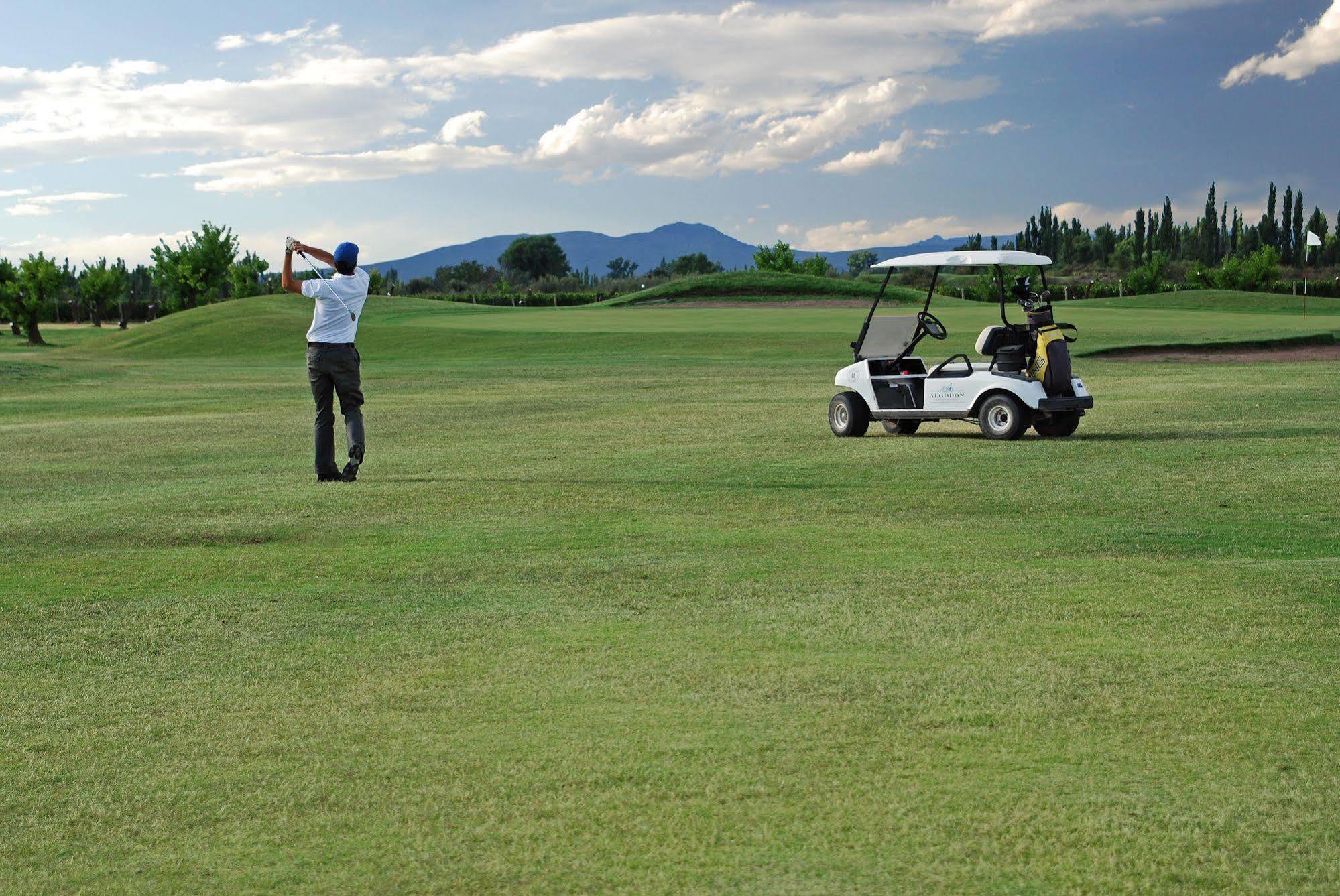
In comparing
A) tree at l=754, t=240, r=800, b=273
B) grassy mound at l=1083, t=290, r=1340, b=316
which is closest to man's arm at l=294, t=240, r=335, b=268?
grassy mound at l=1083, t=290, r=1340, b=316

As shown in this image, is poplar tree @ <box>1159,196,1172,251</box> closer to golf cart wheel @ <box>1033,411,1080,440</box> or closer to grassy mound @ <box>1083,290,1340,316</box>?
grassy mound @ <box>1083,290,1340,316</box>

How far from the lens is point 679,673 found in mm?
5914

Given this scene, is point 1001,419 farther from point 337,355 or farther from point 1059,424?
point 337,355

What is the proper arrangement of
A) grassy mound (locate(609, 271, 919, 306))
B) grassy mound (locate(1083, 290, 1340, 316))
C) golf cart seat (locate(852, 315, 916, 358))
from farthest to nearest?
1. grassy mound (locate(609, 271, 919, 306))
2. grassy mound (locate(1083, 290, 1340, 316))
3. golf cart seat (locate(852, 315, 916, 358))

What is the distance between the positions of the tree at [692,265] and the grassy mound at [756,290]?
7919 cm

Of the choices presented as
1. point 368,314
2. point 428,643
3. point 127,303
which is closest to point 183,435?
point 428,643

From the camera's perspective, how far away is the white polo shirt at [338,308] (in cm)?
1280

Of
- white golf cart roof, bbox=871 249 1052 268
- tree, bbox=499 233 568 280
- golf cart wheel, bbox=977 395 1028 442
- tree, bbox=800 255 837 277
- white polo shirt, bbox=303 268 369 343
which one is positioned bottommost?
golf cart wheel, bbox=977 395 1028 442

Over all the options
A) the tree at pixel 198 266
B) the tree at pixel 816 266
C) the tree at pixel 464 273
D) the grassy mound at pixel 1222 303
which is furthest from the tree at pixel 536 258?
the grassy mound at pixel 1222 303

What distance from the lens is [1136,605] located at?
7148 millimetres

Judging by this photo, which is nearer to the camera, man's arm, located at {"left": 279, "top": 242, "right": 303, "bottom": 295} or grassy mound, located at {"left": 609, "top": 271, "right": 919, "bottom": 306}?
man's arm, located at {"left": 279, "top": 242, "right": 303, "bottom": 295}

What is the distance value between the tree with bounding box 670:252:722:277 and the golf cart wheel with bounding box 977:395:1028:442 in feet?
467

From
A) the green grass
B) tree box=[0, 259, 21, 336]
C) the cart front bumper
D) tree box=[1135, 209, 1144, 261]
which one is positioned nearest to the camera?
the green grass

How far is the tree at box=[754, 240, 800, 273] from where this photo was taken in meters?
132
